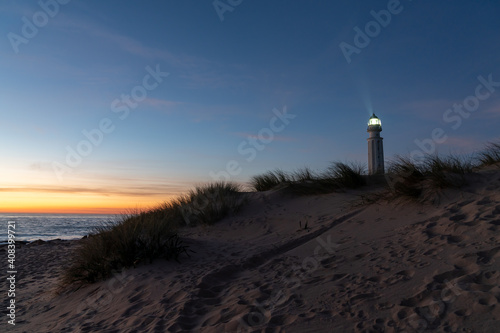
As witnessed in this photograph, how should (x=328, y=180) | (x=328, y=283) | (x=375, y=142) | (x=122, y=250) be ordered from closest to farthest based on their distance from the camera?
(x=328, y=283), (x=122, y=250), (x=328, y=180), (x=375, y=142)

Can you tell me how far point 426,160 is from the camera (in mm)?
7418

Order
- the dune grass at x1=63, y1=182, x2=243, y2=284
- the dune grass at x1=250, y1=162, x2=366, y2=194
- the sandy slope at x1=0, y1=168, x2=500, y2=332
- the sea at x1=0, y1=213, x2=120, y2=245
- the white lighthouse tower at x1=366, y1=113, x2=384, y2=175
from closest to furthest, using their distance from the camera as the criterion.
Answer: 1. the sandy slope at x1=0, y1=168, x2=500, y2=332
2. the dune grass at x1=63, y1=182, x2=243, y2=284
3. the dune grass at x1=250, y1=162, x2=366, y2=194
4. the sea at x1=0, y1=213, x2=120, y2=245
5. the white lighthouse tower at x1=366, y1=113, x2=384, y2=175

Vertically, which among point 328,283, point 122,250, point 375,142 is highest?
point 375,142

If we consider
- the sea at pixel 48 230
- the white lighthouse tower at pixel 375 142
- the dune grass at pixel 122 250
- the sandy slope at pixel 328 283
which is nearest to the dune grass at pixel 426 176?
the sandy slope at pixel 328 283

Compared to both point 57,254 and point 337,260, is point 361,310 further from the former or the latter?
point 57,254

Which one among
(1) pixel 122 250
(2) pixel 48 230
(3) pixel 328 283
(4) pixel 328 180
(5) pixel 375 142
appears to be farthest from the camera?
(2) pixel 48 230

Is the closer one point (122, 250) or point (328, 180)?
point (122, 250)

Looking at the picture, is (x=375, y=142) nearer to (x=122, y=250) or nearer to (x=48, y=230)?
(x=122, y=250)

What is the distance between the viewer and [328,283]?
414 centimetres

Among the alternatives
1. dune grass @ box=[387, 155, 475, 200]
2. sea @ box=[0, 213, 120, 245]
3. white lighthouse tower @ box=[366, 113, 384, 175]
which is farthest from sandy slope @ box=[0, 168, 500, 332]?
white lighthouse tower @ box=[366, 113, 384, 175]

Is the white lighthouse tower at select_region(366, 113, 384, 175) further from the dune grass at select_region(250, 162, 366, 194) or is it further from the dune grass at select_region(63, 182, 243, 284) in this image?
the dune grass at select_region(63, 182, 243, 284)

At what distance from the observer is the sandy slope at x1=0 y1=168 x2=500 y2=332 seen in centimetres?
327

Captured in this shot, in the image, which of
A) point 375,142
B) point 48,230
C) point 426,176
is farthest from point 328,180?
point 48,230

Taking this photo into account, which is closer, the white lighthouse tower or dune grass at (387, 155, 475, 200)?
dune grass at (387, 155, 475, 200)
